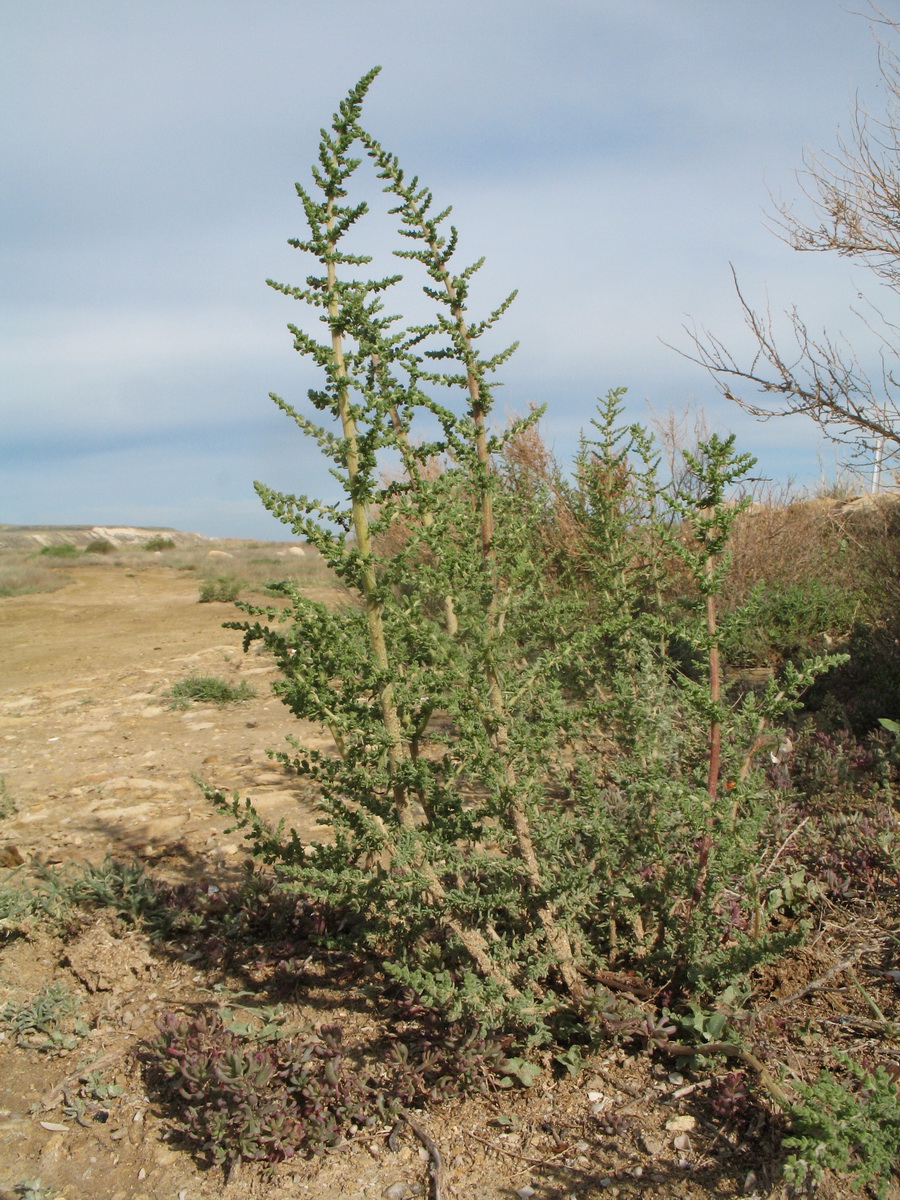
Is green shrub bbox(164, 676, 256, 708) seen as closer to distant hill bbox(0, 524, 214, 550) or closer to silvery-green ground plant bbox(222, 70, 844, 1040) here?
silvery-green ground plant bbox(222, 70, 844, 1040)

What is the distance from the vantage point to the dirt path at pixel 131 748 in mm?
4078

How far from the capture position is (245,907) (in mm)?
3064

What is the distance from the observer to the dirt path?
4.08 m

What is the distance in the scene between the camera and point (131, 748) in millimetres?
5621

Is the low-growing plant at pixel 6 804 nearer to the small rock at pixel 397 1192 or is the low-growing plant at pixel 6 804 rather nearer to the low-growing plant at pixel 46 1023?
the low-growing plant at pixel 46 1023

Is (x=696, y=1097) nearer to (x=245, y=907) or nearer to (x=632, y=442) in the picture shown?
(x=245, y=907)

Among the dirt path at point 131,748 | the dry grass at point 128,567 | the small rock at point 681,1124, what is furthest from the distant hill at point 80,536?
the small rock at point 681,1124

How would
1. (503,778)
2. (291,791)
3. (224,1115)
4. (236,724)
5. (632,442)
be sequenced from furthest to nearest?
(236,724) < (291,791) < (632,442) < (503,778) < (224,1115)

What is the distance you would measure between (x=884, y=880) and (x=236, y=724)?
14.5ft

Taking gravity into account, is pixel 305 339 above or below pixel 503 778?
above

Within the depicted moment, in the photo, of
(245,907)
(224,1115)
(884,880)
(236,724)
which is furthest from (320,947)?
(236,724)

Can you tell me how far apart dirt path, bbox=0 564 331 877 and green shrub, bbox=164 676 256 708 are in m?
0.10

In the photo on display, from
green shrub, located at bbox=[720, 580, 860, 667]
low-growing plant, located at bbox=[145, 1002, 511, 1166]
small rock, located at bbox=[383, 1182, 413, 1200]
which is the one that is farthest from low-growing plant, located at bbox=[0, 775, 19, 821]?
green shrub, located at bbox=[720, 580, 860, 667]

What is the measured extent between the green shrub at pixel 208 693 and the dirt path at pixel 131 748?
0.32ft
